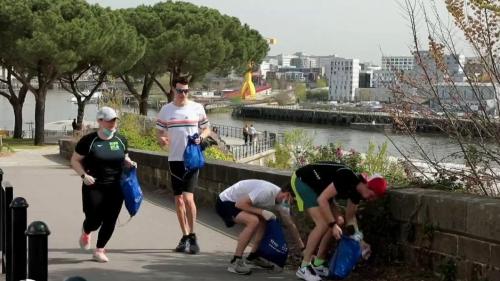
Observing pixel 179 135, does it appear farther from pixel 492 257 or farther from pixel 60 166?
pixel 60 166

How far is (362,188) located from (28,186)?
8700 millimetres

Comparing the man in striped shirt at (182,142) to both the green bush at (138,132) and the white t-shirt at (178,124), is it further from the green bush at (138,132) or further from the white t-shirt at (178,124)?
the green bush at (138,132)

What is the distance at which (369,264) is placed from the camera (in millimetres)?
6090

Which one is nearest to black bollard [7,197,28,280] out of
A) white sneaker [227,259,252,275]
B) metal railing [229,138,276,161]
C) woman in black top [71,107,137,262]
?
woman in black top [71,107,137,262]

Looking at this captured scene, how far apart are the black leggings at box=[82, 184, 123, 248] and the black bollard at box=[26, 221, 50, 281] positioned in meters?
2.60

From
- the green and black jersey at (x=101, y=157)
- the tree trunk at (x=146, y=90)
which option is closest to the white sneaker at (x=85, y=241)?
the green and black jersey at (x=101, y=157)

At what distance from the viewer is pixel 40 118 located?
32875 mm

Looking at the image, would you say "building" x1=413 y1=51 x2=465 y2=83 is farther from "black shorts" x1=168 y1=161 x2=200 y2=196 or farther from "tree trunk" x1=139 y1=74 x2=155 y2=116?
"tree trunk" x1=139 y1=74 x2=155 y2=116

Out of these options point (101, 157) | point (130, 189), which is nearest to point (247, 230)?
point (130, 189)

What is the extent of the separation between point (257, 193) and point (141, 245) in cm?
185

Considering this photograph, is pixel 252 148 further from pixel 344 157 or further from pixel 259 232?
pixel 259 232

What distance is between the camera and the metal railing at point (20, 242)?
150 inches

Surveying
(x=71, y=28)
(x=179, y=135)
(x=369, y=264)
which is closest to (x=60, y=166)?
(x=179, y=135)

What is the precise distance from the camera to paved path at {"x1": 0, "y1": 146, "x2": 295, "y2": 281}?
240 inches
